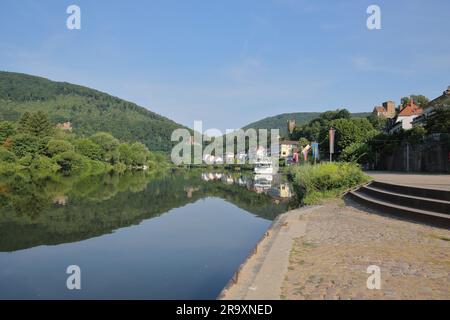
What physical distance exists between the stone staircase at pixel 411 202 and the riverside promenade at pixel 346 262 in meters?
0.41

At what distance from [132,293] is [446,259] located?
20.9ft

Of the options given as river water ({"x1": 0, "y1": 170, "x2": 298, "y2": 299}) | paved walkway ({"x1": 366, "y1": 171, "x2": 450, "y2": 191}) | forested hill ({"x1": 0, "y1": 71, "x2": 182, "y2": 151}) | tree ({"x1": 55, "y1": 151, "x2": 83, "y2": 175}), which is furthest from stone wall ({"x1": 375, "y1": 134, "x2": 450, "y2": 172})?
forested hill ({"x1": 0, "y1": 71, "x2": 182, "y2": 151})

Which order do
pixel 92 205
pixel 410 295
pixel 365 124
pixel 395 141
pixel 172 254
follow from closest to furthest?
pixel 410 295 < pixel 172 254 < pixel 92 205 < pixel 395 141 < pixel 365 124

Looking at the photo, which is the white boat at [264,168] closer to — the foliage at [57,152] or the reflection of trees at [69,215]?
the foliage at [57,152]

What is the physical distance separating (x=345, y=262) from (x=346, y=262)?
0.07 ft

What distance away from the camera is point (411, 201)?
14.1m

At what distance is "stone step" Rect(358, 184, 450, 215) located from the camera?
40.8ft

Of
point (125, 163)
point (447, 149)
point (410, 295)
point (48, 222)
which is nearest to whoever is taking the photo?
point (410, 295)

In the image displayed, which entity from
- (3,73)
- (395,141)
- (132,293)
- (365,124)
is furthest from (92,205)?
(3,73)

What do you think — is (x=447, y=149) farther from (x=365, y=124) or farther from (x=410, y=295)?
(x=365, y=124)

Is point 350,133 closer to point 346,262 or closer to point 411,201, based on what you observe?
point 411,201

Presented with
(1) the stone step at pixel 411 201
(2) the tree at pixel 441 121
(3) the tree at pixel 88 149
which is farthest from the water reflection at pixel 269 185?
(3) the tree at pixel 88 149

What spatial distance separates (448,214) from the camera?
39.4ft

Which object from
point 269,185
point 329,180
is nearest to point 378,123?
point 269,185
